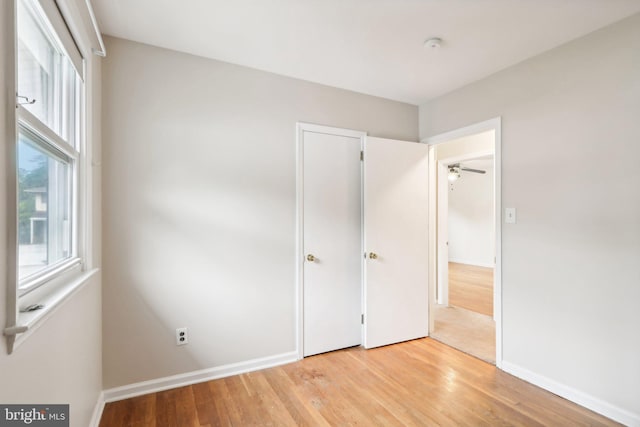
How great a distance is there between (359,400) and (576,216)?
6.47 feet

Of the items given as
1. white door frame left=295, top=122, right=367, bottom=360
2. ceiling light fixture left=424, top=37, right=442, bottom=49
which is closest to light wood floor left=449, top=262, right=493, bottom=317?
white door frame left=295, top=122, right=367, bottom=360

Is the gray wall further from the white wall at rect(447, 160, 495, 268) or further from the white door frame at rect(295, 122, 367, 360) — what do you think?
the white wall at rect(447, 160, 495, 268)

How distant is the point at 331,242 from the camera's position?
115 inches

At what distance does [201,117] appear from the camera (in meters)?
2.40

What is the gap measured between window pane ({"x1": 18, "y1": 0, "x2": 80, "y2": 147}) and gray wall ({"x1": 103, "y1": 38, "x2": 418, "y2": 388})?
534mm

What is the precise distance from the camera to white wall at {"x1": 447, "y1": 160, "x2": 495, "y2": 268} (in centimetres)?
783

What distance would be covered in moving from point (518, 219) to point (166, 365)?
2.94 metres

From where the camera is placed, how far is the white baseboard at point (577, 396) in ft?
6.23

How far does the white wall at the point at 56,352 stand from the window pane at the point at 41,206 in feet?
0.74

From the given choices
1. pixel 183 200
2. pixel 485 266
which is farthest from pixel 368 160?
pixel 485 266

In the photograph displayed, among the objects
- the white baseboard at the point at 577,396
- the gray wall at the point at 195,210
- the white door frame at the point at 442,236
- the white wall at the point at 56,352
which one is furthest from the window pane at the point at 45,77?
the white door frame at the point at 442,236

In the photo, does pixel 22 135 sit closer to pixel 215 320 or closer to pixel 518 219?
pixel 215 320

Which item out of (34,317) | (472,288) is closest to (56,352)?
(34,317)

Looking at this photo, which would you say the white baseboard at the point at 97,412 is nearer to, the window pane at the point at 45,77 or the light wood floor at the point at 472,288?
the window pane at the point at 45,77
